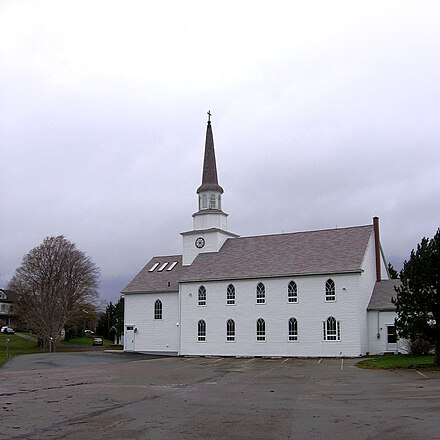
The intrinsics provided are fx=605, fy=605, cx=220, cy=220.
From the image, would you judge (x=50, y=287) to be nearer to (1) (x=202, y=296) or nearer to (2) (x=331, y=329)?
(1) (x=202, y=296)

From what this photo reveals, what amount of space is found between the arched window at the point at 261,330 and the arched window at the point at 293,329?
2.16m

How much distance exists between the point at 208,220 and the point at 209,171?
14.4 feet

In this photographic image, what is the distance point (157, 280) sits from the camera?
178ft

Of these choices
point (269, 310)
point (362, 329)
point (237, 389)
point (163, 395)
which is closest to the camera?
point (163, 395)

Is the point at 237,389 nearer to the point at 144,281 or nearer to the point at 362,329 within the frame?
the point at 362,329

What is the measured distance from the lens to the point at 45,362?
38.6 metres

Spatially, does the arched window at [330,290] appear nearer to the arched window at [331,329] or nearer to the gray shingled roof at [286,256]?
the gray shingled roof at [286,256]

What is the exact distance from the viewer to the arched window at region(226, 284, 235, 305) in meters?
47.7

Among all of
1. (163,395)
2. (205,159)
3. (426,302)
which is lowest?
(163,395)

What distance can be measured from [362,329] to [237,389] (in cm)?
2281

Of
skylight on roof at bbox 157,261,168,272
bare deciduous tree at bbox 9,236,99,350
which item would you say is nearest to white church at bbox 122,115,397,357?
skylight on roof at bbox 157,261,168,272

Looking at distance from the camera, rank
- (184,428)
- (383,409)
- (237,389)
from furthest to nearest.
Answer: (237,389), (383,409), (184,428)

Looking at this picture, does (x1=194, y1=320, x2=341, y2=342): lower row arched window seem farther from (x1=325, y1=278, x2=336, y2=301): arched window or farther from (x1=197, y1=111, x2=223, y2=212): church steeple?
(x1=197, y1=111, x2=223, y2=212): church steeple

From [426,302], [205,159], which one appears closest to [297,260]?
[205,159]
